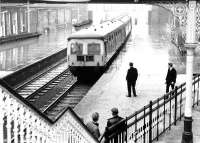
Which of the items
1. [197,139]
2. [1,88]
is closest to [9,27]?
[197,139]

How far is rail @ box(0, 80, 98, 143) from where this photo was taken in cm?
583

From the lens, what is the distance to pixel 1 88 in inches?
226

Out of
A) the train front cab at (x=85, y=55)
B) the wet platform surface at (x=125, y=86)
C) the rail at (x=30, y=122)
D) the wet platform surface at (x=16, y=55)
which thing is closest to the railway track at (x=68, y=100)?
the wet platform surface at (x=125, y=86)

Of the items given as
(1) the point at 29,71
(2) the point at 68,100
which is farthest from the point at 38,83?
(2) the point at 68,100

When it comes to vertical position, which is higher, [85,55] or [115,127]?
[85,55]

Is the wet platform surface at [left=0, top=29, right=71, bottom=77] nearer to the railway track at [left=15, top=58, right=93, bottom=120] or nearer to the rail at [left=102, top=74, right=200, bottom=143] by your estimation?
the railway track at [left=15, top=58, right=93, bottom=120]

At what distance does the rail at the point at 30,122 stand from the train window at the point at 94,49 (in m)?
15.8

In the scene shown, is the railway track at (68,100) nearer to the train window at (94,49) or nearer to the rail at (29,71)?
the train window at (94,49)

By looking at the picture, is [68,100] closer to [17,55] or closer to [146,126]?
[146,126]

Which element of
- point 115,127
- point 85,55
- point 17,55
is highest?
point 85,55

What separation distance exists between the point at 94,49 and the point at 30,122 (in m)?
16.8

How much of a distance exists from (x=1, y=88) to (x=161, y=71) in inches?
739

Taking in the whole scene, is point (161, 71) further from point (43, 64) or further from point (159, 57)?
point (43, 64)

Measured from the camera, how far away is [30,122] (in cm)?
602
